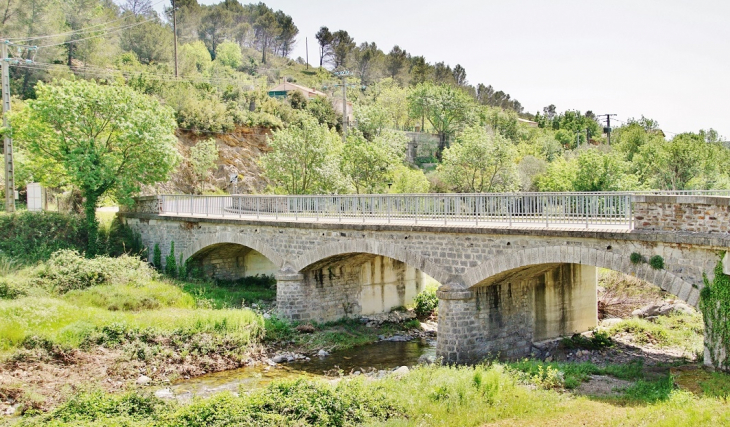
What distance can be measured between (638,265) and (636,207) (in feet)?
4.55

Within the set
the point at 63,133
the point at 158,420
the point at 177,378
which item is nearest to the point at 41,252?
the point at 63,133

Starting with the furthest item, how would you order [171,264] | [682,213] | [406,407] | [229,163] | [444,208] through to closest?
[229,163] < [171,264] < [444,208] < [682,213] < [406,407]


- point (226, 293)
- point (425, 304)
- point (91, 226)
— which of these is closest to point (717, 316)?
point (425, 304)

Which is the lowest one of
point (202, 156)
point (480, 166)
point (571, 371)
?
point (571, 371)

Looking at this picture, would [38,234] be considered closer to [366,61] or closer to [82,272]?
[82,272]

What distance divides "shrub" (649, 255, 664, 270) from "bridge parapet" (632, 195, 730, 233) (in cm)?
66

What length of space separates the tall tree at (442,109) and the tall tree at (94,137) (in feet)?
146

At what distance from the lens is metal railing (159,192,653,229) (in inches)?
636

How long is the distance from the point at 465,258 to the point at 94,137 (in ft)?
66.7

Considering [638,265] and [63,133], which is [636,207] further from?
[63,133]

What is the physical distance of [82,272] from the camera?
25094 millimetres

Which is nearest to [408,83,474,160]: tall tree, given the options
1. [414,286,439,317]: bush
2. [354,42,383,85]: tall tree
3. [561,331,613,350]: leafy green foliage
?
[354,42,383,85]: tall tree

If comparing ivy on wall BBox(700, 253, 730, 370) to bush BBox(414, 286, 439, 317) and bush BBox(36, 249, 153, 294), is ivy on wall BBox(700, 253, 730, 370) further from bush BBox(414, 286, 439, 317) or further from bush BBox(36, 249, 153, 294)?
bush BBox(36, 249, 153, 294)

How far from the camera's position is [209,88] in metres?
58.4
